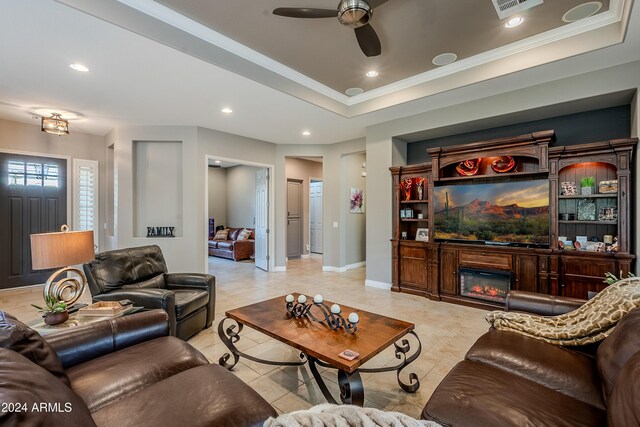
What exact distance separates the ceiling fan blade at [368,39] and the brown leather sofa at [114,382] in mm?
2741

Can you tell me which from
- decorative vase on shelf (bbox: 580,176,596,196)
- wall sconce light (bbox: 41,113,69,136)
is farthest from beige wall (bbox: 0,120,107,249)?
decorative vase on shelf (bbox: 580,176,596,196)

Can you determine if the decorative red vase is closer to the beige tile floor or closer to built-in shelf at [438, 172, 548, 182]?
the beige tile floor

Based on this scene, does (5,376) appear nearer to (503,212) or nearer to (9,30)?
(9,30)

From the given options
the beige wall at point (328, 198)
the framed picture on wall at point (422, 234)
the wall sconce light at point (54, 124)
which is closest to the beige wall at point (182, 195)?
the wall sconce light at point (54, 124)

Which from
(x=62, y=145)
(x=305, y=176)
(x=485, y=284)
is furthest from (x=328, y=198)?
(x=62, y=145)

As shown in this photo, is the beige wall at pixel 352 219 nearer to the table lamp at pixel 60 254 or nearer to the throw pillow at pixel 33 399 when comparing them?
the table lamp at pixel 60 254

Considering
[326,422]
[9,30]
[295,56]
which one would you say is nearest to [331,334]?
[326,422]

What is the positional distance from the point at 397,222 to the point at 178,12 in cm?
395

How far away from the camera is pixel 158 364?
63.6 inches

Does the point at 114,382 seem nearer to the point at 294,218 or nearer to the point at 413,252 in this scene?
the point at 413,252

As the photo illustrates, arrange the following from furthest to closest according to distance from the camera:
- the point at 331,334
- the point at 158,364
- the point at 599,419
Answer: the point at 331,334 < the point at 158,364 < the point at 599,419

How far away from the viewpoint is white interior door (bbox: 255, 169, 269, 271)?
262 inches

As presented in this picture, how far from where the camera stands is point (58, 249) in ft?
6.89

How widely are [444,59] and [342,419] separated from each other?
3882mm
